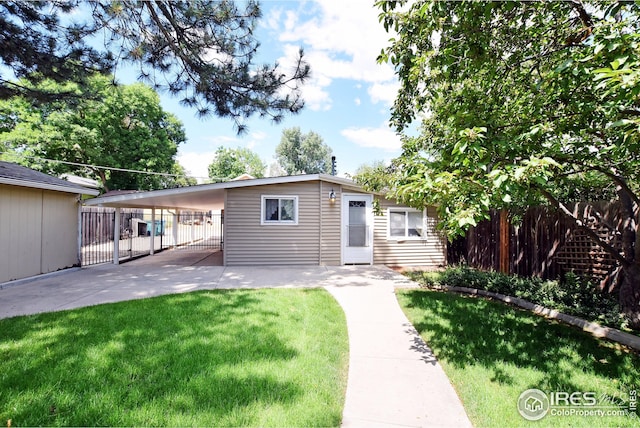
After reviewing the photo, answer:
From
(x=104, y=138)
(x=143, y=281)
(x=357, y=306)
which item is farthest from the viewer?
(x=104, y=138)

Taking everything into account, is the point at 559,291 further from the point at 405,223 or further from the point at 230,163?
the point at 230,163

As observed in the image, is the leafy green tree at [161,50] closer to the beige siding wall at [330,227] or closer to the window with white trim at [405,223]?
the beige siding wall at [330,227]

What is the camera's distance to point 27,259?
274 inches

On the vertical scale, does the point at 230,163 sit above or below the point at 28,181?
above

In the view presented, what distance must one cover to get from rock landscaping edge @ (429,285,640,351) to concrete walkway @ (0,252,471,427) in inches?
70.5

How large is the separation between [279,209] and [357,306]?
5113 mm

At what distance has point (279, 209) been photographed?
30.8 ft

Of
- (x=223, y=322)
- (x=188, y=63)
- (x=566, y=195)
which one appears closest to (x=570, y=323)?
(x=566, y=195)

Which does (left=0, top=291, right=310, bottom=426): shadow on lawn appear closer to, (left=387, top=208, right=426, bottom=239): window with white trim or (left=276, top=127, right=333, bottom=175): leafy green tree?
(left=387, top=208, right=426, bottom=239): window with white trim

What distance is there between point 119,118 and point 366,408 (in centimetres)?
2483

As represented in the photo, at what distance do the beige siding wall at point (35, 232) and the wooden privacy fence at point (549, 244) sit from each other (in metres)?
11.6

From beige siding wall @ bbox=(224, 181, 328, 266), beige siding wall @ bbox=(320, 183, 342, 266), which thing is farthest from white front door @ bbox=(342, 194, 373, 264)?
beige siding wall @ bbox=(224, 181, 328, 266)

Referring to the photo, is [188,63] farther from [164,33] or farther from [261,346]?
[261,346]

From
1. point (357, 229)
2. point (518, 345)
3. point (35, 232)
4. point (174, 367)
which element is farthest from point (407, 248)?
point (35, 232)
